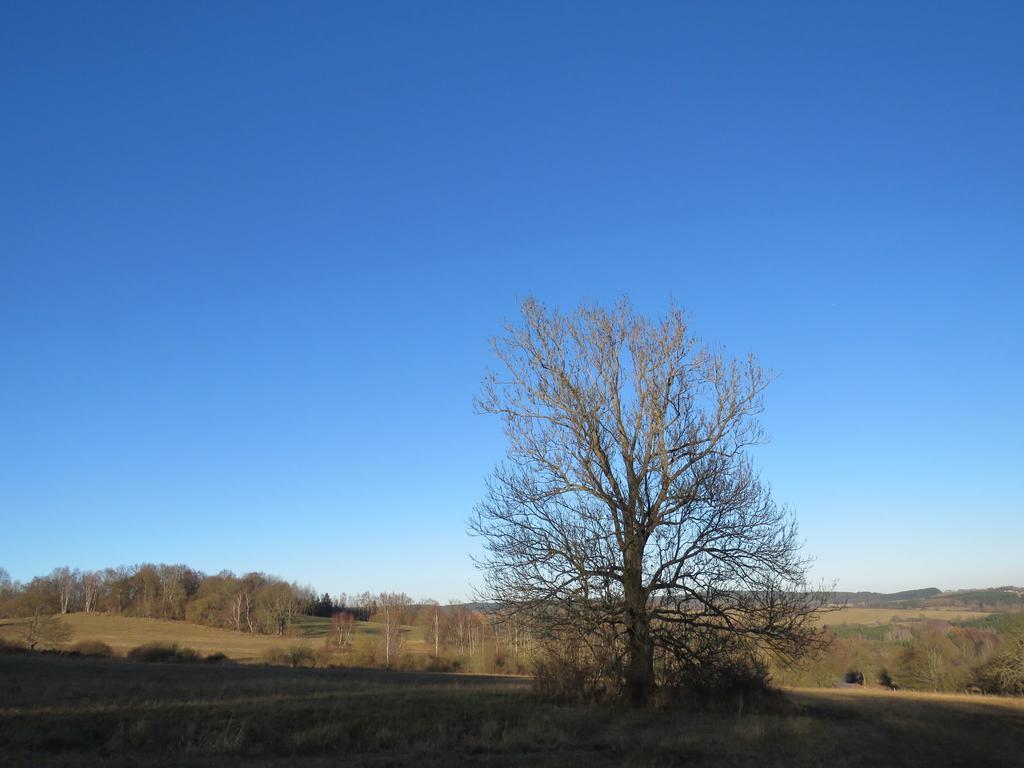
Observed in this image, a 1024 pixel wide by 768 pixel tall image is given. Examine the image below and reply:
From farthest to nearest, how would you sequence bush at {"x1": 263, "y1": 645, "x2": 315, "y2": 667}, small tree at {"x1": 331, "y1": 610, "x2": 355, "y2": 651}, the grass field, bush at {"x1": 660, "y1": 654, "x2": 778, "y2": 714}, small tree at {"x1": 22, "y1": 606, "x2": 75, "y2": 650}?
small tree at {"x1": 331, "y1": 610, "x2": 355, "y2": 651}, bush at {"x1": 263, "y1": 645, "x2": 315, "y2": 667}, small tree at {"x1": 22, "y1": 606, "x2": 75, "y2": 650}, bush at {"x1": 660, "y1": 654, "x2": 778, "y2": 714}, the grass field

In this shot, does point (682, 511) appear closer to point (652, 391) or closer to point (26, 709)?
point (652, 391)

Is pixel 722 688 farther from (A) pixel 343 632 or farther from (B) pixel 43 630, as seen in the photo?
(A) pixel 343 632

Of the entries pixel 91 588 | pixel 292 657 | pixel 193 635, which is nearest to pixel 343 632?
pixel 193 635

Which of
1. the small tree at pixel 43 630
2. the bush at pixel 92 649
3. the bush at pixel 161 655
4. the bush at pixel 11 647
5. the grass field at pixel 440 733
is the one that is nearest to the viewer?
the grass field at pixel 440 733

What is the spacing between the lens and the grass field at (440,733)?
36.8 feet

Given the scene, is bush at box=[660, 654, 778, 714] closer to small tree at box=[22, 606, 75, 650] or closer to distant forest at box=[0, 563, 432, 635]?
small tree at box=[22, 606, 75, 650]

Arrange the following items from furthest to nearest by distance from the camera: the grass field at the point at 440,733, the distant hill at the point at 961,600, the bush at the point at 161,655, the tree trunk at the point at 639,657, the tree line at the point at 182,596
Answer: the distant hill at the point at 961,600
the tree line at the point at 182,596
the bush at the point at 161,655
the tree trunk at the point at 639,657
the grass field at the point at 440,733

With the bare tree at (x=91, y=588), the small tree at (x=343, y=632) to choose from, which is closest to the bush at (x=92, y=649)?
the small tree at (x=343, y=632)

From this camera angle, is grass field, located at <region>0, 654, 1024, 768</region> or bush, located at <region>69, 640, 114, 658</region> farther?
bush, located at <region>69, 640, 114, 658</region>

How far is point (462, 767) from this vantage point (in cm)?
1050

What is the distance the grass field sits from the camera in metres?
11.2

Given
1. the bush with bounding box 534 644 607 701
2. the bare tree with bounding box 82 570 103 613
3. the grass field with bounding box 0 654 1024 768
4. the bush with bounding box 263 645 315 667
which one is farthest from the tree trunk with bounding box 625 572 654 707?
the bare tree with bounding box 82 570 103 613

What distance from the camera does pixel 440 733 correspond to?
13773 mm

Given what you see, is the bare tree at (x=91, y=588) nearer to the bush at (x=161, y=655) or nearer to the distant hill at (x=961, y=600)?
the bush at (x=161, y=655)
